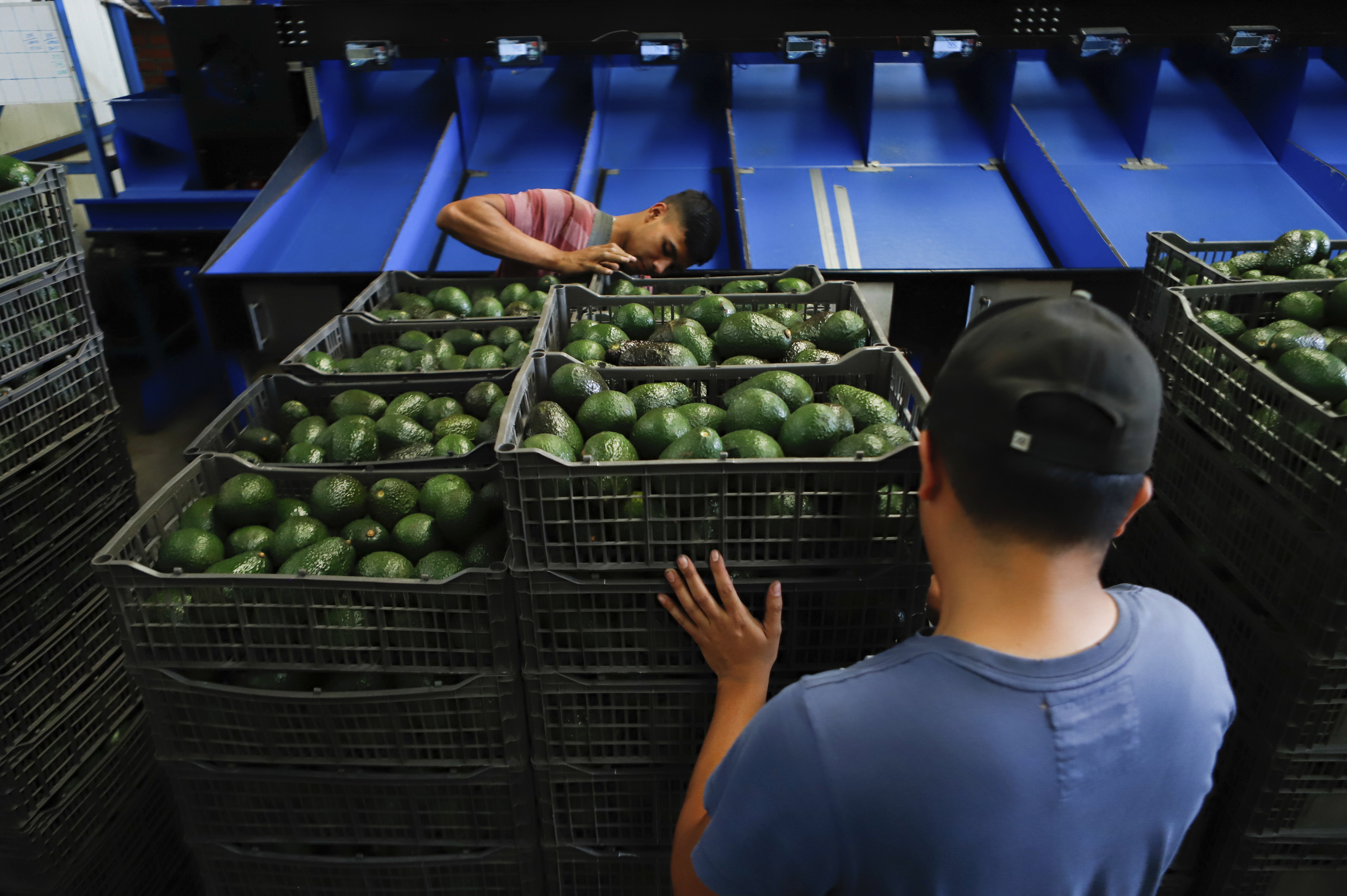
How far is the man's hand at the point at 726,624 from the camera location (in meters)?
1.43

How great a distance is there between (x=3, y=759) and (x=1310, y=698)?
286 cm

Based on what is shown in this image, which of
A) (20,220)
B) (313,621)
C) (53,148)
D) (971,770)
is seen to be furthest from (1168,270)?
(53,148)

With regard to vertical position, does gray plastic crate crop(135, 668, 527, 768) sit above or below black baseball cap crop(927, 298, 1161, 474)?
below

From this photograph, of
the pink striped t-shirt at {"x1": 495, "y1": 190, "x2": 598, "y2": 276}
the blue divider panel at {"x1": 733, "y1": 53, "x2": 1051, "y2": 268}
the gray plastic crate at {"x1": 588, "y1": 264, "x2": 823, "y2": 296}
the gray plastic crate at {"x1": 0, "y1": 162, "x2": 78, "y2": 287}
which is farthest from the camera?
the blue divider panel at {"x1": 733, "y1": 53, "x2": 1051, "y2": 268}

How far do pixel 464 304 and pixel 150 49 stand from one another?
8.38 meters

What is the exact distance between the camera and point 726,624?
1.45 meters

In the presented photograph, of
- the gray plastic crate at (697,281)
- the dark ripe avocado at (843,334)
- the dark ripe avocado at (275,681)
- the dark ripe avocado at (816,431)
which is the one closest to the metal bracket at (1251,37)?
the gray plastic crate at (697,281)

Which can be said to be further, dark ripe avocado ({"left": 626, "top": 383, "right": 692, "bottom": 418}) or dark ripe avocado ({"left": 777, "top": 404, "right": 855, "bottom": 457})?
dark ripe avocado ({"left": 626, "top": 383, "right": 692, "bottom": 418})

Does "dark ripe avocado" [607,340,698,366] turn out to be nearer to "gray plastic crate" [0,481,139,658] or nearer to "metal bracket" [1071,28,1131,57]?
"gray plastic crate" [0,481,139,658]

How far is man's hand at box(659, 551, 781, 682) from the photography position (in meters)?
1.43

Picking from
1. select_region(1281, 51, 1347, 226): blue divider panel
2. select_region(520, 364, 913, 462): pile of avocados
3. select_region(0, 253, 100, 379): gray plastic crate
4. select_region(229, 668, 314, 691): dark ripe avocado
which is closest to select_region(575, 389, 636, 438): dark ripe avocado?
select_region(520, 364, 913, 462): pile of avocados

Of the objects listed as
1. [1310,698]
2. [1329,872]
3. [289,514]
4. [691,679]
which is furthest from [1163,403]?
[289,514]

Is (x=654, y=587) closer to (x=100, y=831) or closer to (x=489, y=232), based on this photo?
(x=100, y=831)

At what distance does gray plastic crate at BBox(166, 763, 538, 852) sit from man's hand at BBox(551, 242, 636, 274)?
184 cm
